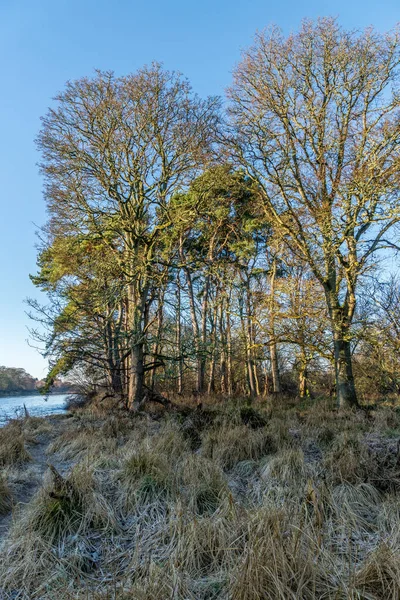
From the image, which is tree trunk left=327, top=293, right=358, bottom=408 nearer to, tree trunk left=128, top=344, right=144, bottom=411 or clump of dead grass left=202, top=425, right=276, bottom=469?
clump of dead grass left=202, top=425, right=276, bottom=469

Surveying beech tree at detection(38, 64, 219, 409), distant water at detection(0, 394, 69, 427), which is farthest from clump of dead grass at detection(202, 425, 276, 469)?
distant water at detection(0, 394, 69, 427)

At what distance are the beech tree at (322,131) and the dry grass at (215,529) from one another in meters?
5.48

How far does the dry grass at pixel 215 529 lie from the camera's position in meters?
1.93

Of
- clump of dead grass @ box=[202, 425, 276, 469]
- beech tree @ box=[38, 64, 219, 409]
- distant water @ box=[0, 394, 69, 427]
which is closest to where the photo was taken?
clump of dead grass @ box=[202, 425, 276, 469]

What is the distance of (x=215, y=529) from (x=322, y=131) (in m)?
9.90

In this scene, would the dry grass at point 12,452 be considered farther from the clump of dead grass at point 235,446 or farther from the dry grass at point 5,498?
the clump of dead grass at point 235,446

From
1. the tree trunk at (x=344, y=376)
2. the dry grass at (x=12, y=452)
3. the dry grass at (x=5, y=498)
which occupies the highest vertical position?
the tree trunk at (x=344, y=376)

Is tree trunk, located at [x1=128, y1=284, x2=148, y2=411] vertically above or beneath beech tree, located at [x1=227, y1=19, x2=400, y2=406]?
beneath

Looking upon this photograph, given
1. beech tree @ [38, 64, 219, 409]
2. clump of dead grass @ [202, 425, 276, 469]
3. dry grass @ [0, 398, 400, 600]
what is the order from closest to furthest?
dry grass @ [0, 398, 400, 600] < clump of dead grass @ [202, 425, 276, 469] < beech tree @ [38, 64, 219, 409]

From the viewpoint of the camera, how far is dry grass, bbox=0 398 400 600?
1.93 metres

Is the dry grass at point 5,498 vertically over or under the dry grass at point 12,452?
under

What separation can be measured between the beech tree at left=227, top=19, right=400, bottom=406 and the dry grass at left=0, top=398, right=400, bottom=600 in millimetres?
5476

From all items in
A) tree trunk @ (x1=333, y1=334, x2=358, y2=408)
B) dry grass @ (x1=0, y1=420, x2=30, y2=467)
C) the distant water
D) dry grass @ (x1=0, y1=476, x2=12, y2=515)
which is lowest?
dry grass @ (x1=0, y1=476, x2=12, y2=515)

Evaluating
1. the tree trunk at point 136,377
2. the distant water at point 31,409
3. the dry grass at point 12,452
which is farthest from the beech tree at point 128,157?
the distant water at point 31,409
